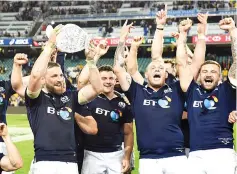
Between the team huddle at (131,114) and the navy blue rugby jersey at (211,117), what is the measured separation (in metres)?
0.01

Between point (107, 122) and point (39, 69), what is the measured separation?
57.7 inches

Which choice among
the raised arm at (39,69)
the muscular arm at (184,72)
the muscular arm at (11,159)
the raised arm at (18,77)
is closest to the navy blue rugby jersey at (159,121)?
the muscular arm at (184,72)

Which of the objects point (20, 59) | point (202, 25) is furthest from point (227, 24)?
point (20, 59)

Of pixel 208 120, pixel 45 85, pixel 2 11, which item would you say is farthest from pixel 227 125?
pixel 2 11

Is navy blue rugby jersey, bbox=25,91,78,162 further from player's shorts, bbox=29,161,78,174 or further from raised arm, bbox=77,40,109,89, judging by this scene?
raised arm, bbox=77,40,109,89

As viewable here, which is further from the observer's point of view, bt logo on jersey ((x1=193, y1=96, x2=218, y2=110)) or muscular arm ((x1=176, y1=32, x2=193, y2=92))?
muscular arm ((x1=176, y1=32, x2=193, y2=92))

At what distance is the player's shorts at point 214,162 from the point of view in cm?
576

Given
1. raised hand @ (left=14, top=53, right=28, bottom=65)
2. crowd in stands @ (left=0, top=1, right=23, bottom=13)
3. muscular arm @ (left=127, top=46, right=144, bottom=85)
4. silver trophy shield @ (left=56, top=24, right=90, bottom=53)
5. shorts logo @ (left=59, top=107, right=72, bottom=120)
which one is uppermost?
silver trophy shield @ (left=56, top=24, right=90, bottom=53)

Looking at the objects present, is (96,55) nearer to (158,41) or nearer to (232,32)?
(158,41)

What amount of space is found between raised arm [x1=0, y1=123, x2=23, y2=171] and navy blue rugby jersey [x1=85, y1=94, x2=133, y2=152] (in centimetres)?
131

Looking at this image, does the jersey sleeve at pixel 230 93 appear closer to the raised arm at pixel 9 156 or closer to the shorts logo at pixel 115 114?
the shorts logo at pixel 115 114

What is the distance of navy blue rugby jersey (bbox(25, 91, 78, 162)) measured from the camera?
5578mm

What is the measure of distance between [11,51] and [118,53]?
3860 centimetres

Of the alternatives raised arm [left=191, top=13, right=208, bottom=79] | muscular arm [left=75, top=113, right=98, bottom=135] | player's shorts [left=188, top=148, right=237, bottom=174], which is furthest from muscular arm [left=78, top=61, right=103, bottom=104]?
player's shorts [left=188, top=148, right=237, bottom=174]
